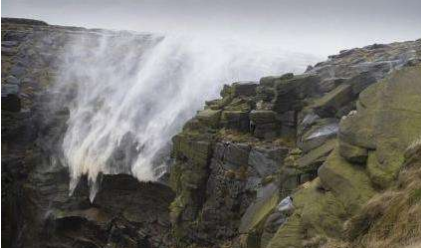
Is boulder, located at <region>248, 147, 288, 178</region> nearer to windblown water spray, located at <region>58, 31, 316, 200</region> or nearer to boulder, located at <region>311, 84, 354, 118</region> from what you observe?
boulder, located at <region>311, 84, 354, 118</region>

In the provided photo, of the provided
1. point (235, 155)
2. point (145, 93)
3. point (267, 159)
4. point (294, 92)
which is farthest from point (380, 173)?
point (145, 93)

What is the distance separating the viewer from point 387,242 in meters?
6.11

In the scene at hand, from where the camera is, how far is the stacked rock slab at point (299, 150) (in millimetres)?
8242

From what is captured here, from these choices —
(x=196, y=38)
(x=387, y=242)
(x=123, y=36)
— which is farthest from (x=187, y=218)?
(x=123, y=36)

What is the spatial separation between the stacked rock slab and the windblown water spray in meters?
6.89

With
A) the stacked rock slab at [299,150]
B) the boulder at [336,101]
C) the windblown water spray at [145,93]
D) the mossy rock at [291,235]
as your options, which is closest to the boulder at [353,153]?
the stacked rock slab at [299,150]

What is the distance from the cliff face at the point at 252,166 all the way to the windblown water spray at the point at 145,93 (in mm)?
1101

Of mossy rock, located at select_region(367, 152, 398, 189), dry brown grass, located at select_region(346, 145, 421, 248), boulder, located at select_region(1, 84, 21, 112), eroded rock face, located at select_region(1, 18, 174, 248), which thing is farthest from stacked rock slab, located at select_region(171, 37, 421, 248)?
boulder, located at select_region(1, 84, 21, 112)

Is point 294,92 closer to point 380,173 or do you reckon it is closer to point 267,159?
point 267,159

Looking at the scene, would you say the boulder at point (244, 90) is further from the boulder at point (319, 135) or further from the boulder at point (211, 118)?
the boulder at point (319, 135)

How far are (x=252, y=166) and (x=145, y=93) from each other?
14901 millimetres

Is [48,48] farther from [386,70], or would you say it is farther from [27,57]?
[386,70]

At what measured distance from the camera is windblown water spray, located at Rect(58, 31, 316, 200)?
26.0 meters

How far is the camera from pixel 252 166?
15.8 meters
